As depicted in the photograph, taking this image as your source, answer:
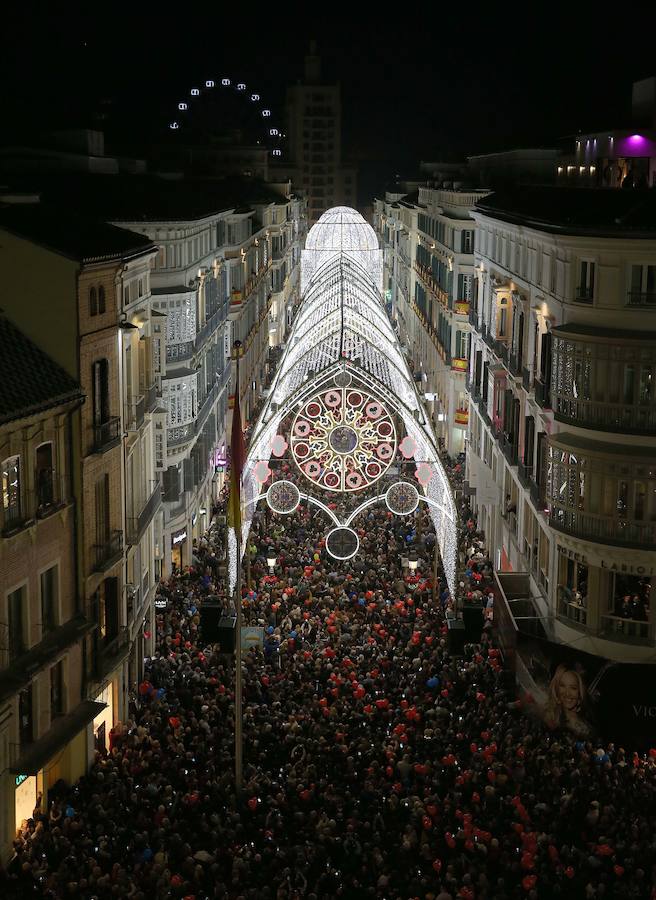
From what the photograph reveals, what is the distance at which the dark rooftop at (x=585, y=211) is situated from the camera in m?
33.8

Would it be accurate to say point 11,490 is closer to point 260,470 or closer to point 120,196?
point 260,470

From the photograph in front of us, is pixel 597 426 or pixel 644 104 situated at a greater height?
pixel 644 104

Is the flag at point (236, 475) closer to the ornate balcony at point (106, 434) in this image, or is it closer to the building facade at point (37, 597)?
the ornate balcony at point (106, 434)

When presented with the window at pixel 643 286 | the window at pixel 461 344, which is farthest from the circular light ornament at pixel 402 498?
the window at pixel 461 344

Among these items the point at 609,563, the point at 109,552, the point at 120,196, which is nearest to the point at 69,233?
the point at 109,552

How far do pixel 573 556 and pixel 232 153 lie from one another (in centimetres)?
12203

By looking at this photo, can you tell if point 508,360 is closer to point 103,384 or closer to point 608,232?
point 608,232

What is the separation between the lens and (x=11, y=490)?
90.0 feet

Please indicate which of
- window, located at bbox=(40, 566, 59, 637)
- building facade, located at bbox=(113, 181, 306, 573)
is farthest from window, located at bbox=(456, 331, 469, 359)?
window, located at bbox=(40, 566, 59, 637)

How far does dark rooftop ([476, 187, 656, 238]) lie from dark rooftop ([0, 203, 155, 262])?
1280 cm

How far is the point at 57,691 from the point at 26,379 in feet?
25.5

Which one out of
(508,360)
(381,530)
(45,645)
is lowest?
(381,530)

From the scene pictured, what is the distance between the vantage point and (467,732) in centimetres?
3291

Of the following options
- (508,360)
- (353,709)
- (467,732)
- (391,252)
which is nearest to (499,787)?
(467,732)
